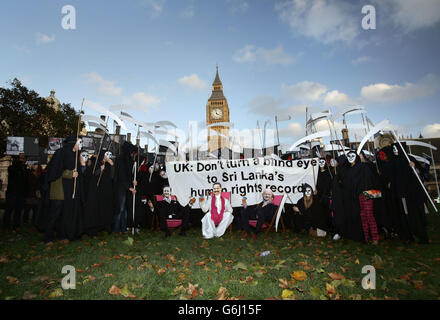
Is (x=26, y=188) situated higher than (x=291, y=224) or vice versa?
(x=26, y=188)

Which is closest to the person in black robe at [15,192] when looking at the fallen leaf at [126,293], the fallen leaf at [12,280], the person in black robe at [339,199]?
the fallen leaf at [12,280]

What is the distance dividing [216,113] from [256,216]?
4523 inches

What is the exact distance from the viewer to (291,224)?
27.8 feet

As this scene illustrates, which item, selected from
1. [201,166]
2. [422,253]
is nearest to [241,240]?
[201,166]

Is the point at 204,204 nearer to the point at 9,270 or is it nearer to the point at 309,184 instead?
the point at 309,184

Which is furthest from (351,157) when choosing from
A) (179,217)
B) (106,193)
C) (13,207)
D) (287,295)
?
(13,207)

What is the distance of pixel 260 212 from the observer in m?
7.94

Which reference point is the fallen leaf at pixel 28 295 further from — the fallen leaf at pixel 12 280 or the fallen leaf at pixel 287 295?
the fallen leaf at pixel 287 295

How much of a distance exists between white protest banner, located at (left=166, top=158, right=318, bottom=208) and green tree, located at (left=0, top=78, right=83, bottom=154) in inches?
1025

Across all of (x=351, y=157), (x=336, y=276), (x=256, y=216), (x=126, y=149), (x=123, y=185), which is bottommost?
(x=336, y=276)

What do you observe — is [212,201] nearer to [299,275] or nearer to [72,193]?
[72,193]

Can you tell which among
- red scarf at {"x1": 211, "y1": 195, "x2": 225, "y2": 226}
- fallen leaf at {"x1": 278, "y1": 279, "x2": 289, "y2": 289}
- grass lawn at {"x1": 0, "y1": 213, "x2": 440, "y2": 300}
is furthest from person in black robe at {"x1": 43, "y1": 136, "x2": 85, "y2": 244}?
fallen leaf at {"x1": 278, "y1": 279, "x2": 289, "y2": 289}

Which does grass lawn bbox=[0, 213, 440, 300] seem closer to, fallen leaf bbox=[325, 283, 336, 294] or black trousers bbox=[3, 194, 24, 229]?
fallen leaf bbox=[325, 283, 336, 294]
